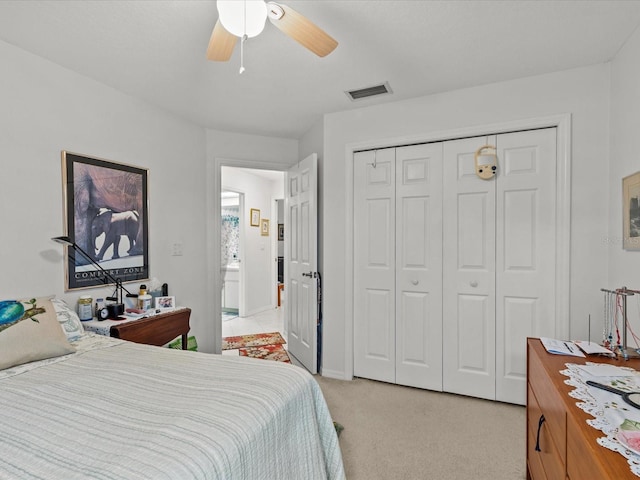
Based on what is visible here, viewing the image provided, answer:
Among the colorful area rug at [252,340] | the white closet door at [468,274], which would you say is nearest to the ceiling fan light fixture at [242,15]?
the white closet door at [468,274]

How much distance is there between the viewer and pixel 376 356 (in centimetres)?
302

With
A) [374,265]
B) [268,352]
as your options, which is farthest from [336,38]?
[268,352]

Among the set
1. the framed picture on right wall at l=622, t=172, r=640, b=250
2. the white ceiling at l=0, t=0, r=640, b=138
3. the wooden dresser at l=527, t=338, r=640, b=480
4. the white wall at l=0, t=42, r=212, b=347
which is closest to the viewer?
the wooden dresser at l=527, t=338, r=640, b=480

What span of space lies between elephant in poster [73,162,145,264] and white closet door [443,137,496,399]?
8.25ft

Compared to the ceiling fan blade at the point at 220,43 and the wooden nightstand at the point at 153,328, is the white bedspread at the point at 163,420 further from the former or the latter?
the ceiling fan blade at the point at 220,43

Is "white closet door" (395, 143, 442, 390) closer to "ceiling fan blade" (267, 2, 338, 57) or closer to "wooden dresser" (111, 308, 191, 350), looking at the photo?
"ceiling fan blade" (267, 2, 338, 57)

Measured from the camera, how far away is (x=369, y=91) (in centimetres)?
269

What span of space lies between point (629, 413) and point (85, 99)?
130 inches

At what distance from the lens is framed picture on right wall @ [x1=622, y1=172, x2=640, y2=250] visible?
1.84 m

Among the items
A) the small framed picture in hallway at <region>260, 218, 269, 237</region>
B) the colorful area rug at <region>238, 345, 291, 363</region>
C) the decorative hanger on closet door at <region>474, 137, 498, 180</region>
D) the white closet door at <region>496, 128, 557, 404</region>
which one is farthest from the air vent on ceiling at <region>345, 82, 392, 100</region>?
the small framed picture in hallway at <region>260, 218, 269, 237</region>

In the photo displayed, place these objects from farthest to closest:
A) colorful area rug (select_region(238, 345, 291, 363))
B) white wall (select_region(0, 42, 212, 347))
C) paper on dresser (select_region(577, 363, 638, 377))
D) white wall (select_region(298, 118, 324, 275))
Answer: colorful area rug (select_region(238, 345, 291, 363)) < white wall (select_region(298, 118, 324, 275)) < white wall (select_region(0, 42, 212, 347)) < paper on dresser (select_region(577, 363, 638, 377))

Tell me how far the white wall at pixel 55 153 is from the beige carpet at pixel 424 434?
1958 millimetres

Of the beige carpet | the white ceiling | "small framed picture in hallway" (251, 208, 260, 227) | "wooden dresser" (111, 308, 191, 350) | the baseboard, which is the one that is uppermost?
the white ceiling

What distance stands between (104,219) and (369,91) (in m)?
2.25
